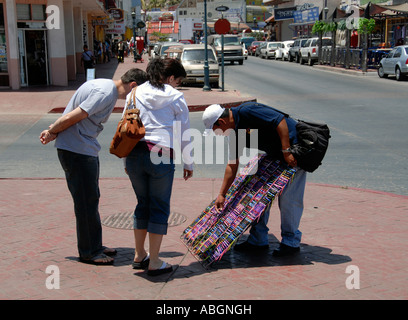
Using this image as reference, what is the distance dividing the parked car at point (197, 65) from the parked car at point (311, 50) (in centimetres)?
1621

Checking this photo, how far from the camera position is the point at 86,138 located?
4773mm

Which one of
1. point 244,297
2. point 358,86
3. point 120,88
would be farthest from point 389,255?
point 358,86

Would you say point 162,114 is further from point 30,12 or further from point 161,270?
point 30,12

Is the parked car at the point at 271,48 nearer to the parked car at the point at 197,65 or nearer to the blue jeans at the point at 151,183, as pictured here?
the parked car at the point at 197,65

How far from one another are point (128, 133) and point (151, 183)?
463mm

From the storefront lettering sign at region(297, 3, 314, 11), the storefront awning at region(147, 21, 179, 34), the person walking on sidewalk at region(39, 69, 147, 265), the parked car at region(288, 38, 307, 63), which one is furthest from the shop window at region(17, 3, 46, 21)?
the storefront awning at region(147, 21, 179, 34)

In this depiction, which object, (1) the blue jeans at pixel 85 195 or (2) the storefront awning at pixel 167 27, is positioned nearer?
(1) the blue jeans at pixel 85 195

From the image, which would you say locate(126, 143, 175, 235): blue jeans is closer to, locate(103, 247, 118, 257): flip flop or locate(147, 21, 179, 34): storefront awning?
locate(103, 247, 118, 257): flip flop

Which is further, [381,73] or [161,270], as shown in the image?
[381,73]

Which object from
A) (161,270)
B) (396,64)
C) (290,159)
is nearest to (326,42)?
(396,64)

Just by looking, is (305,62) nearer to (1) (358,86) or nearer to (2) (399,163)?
(1) (358,86)

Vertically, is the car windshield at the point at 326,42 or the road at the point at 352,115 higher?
the car windshield at the point at 326,42

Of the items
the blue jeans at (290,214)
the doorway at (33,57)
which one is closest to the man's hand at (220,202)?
the blue jeans at (290,214)

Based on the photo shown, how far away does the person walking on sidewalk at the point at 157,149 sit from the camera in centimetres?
450
